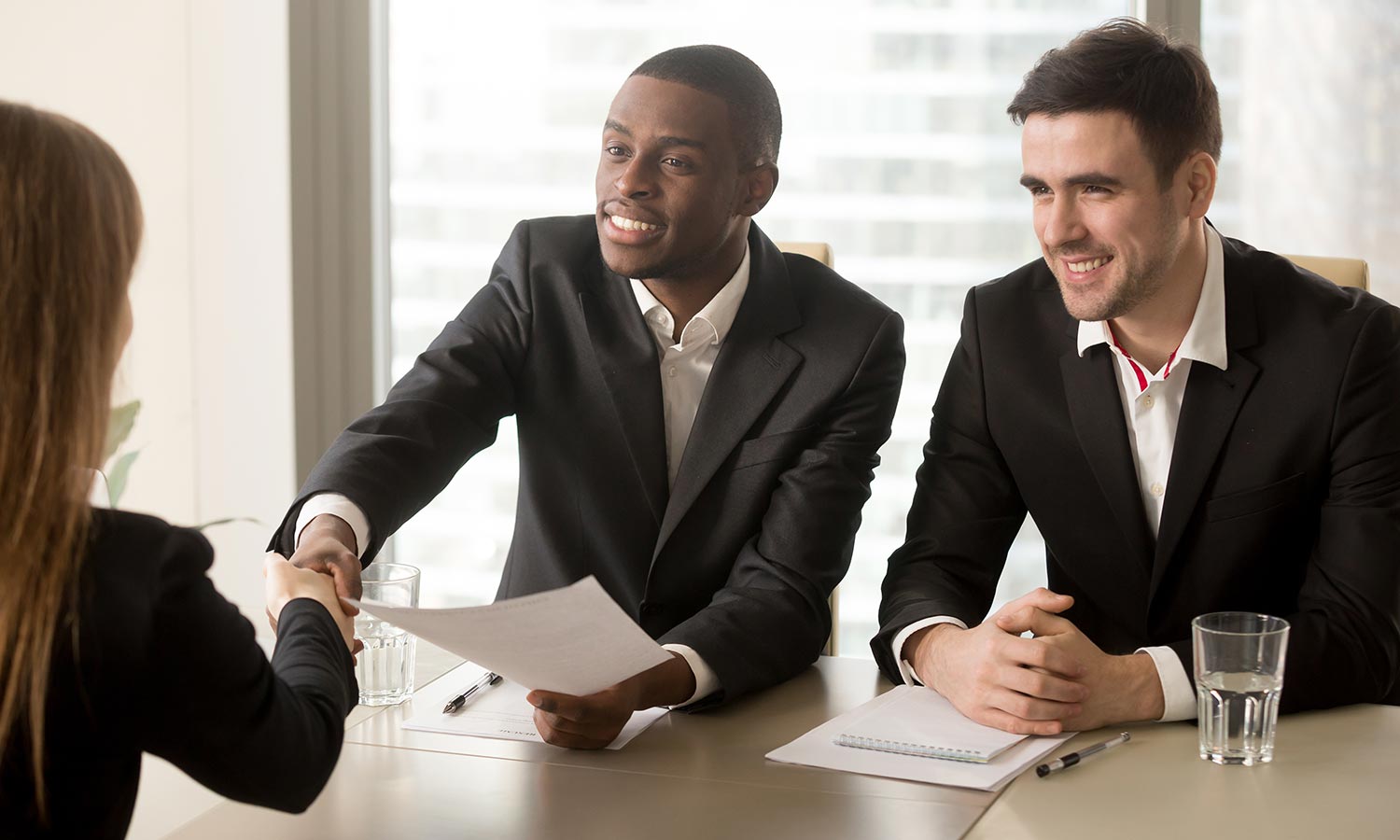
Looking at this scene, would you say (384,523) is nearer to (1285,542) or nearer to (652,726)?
(652,726)

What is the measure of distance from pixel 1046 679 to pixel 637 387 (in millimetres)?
778

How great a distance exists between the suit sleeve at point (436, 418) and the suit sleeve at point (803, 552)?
424 mm

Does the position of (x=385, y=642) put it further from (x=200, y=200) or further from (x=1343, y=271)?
(x=200, y=200)

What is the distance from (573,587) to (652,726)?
0.36m

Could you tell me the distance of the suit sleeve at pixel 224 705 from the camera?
978 millimetres

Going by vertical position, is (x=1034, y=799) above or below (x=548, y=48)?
below

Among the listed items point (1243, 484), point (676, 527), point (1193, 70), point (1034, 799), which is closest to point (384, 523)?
point (676, 527)

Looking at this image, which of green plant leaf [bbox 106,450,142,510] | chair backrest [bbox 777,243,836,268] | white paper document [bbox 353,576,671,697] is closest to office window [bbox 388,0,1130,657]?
green plant leaf [bbox 106,450,142,510]

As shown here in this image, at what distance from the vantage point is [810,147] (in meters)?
3.19

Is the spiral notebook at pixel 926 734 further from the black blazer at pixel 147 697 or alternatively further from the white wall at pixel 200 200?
the white wall at pixel 200 200

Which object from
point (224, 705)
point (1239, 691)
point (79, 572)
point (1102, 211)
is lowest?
point (1239, 691)

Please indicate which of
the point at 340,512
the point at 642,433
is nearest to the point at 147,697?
the point at 340,512

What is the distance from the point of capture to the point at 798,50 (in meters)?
3.15

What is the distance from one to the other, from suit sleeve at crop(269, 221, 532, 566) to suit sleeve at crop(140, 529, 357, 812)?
0.63 meters
